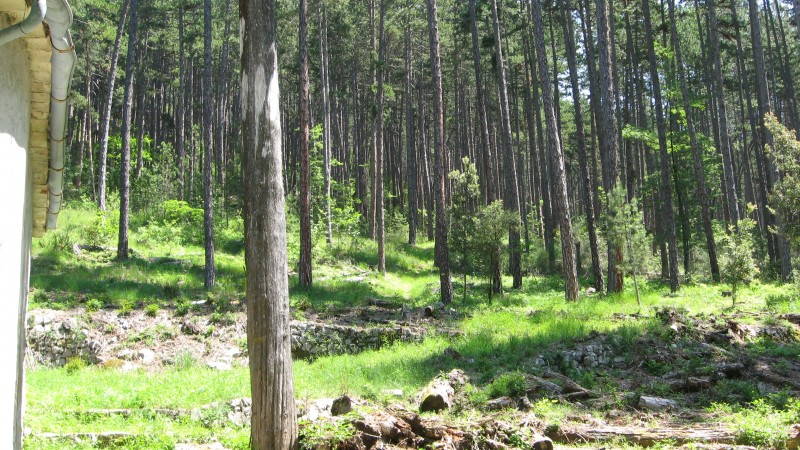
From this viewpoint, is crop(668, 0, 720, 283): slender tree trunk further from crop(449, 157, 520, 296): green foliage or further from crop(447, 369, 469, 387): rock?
crop(447, 369, 469, 387): rock

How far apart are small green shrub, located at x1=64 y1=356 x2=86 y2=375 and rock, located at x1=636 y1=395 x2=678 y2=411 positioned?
424 inches

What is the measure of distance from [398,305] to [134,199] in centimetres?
2137

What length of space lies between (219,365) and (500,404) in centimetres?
715

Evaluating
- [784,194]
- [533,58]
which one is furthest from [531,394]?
[533,58]

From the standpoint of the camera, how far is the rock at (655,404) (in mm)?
9141

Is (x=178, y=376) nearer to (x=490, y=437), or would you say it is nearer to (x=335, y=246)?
(x=490, y=437)

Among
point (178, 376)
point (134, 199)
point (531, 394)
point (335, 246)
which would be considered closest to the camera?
point (531, 394)

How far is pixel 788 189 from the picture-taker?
58.6 feet

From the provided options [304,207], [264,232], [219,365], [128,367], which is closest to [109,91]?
[304,207]

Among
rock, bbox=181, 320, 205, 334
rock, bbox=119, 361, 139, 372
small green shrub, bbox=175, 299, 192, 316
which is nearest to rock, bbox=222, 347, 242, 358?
rock, bbox=181, 320, 205, 334

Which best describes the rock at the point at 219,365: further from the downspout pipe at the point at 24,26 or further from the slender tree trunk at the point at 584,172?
the slender tree trunk at the point at 584,172

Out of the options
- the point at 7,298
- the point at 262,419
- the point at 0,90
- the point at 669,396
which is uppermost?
the point at 0,90

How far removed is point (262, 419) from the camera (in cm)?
616

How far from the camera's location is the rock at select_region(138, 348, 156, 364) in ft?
45.7
